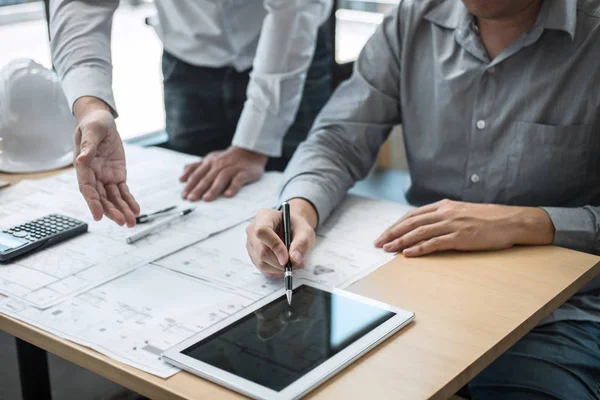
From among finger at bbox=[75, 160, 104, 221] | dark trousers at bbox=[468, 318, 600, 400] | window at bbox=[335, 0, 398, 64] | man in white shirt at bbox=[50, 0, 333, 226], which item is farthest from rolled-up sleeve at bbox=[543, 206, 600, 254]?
window at bbox=[335, 0, 398, 64]

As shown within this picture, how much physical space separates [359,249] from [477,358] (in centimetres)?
38

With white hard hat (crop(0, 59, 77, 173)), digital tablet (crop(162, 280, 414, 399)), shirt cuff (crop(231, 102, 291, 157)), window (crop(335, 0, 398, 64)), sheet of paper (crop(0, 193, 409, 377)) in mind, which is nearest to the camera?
digital tablet (crop(162, 280, 414, 399))

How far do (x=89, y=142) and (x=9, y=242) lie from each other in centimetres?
23

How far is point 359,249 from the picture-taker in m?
1.35

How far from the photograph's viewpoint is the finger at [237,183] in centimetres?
165

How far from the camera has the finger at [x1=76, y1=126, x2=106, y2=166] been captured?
4.60ft

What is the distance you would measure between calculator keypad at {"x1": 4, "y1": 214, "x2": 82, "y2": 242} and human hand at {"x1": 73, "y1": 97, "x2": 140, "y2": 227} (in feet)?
0.22

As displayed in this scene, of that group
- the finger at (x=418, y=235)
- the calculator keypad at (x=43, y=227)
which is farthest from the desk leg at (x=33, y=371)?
the finger at (x=418, y=235)

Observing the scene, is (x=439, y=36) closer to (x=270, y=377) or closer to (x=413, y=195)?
(x=413, y=195)

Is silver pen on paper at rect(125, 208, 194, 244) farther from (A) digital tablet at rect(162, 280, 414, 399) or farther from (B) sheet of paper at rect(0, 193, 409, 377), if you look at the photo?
Answer: (A) digital tablet at rect(162, 280, 414, 399)

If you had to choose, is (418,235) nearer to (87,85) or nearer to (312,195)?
(312,195)

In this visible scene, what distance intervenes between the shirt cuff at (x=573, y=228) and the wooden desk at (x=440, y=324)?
5 cm

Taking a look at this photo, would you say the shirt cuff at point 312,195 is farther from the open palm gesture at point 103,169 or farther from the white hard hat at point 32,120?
the white hard hat at point 32,120

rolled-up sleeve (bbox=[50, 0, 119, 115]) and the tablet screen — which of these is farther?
rolled-up sleeve (bbox=[50, 0, 119, 115])
